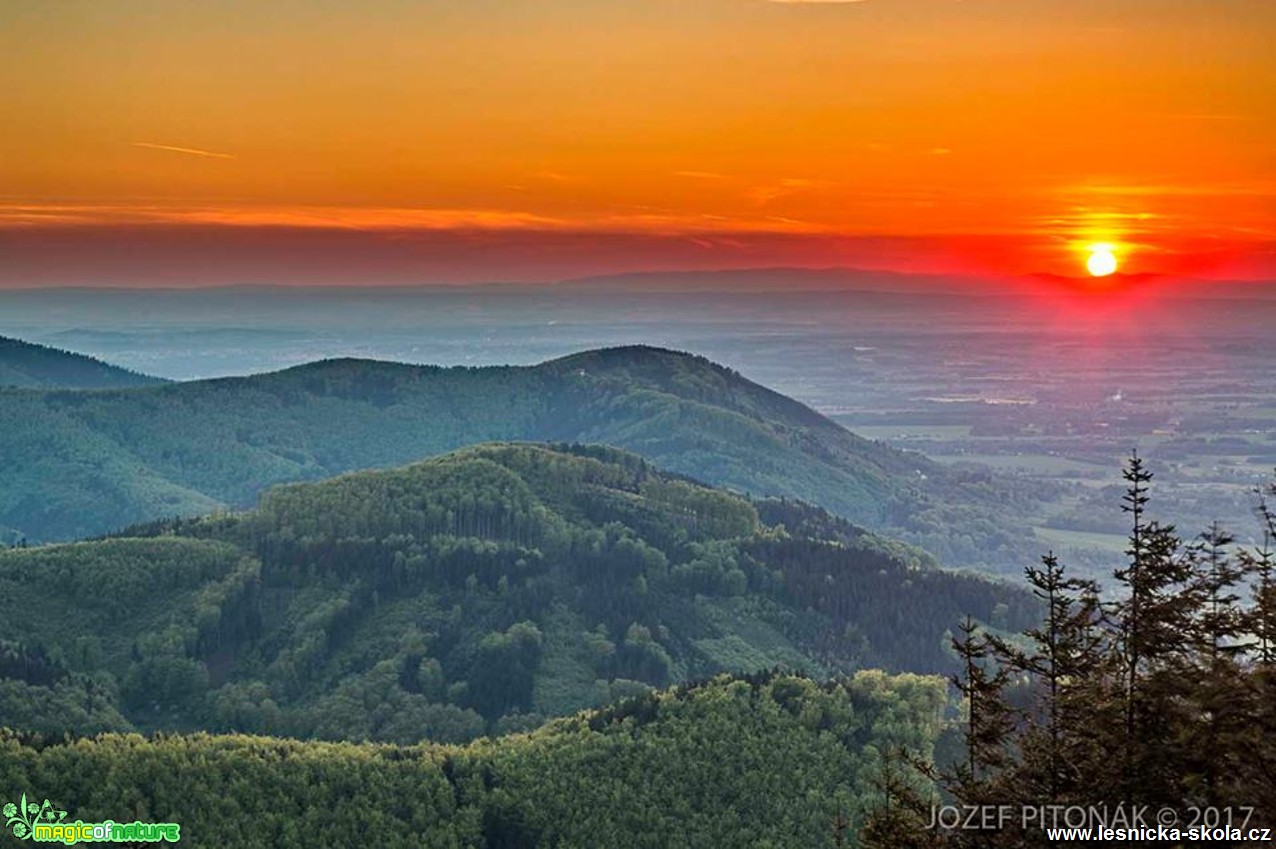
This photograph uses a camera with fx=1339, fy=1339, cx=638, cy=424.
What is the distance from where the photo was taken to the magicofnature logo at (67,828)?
389ft

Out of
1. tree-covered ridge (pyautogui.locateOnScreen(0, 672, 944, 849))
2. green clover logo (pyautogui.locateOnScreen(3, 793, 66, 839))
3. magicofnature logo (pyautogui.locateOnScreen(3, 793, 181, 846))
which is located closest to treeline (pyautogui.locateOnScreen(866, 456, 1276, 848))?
tree-covered ridge (pyautogui.locateOnScreen(0, 672, 944, 849))

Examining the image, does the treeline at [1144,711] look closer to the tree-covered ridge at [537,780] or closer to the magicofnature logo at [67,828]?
the tree-covered ridge at [537,780]

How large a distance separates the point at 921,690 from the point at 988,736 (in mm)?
118917

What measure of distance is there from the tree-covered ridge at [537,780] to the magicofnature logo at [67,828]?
1622 millimetres

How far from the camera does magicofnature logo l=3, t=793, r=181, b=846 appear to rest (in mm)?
118562

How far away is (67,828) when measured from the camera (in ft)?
391

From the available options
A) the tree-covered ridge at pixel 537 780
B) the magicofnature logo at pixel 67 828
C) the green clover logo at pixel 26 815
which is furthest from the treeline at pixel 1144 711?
the green clover logo at pixel 26 815

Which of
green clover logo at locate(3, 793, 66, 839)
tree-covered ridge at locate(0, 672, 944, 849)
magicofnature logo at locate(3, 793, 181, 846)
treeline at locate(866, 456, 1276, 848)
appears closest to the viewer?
treeline at locate(866, 456, 1276, 848)

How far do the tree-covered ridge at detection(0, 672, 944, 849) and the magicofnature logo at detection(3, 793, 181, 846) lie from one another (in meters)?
1.62

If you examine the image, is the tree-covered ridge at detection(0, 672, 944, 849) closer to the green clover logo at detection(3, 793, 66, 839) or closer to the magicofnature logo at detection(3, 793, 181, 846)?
the magicofnature logo at detection(3, 793, 181, 846)

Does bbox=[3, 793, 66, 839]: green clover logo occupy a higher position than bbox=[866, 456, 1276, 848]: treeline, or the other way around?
bbox=[866, 456, 1276, 848]: treeline

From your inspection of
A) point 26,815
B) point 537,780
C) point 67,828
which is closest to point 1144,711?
point 537,780

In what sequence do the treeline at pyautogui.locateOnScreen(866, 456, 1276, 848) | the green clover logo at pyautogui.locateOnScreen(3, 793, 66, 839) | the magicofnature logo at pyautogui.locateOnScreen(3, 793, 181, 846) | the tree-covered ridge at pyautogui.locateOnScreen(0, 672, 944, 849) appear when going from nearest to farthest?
the treeline at pyautogui.locateOnScreen(866, 456, 1276, 848)
the green clover logo at pyautogui.locateOnScreen(3, 793, 66, 839)
the magicofnature logo at pyautogui.locateOnScreen(3, 793, 181, 846)
the tree-covered ridge at pyautogui.locateOnScreen(0, 672, 944, 849)

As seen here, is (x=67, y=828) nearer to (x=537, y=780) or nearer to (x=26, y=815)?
(x=26, y=815)
